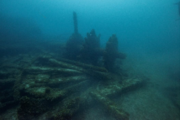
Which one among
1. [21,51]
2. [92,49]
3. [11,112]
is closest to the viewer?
[11,112]

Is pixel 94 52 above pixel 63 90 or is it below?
above

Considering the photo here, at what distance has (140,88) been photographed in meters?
7.03

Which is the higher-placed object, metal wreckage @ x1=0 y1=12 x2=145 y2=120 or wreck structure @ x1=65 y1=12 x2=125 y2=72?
wreck structure @ x1=65 y1=12 x2=125 y2=72

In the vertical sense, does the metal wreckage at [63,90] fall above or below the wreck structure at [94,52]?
below

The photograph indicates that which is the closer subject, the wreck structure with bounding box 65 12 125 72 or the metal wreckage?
the metal wreckage

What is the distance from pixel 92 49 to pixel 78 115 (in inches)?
268

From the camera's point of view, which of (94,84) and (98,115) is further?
(94,84)

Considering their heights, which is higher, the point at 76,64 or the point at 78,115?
the point at 76,64

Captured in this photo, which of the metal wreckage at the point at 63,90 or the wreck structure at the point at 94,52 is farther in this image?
the wreck structure at the point at 94,52

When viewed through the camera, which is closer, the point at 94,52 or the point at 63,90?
the point at 63,90

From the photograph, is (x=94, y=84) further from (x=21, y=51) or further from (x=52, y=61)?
(x=21, y=51)

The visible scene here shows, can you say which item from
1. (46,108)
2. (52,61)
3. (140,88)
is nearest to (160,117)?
(140,88)

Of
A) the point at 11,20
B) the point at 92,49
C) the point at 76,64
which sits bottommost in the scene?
the point at 76,64

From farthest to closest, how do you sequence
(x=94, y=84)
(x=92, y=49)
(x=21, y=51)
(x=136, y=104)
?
(x=21, y=51)
(x=92, y=49)
(x=94, y=84)
(x=136, y=104)
